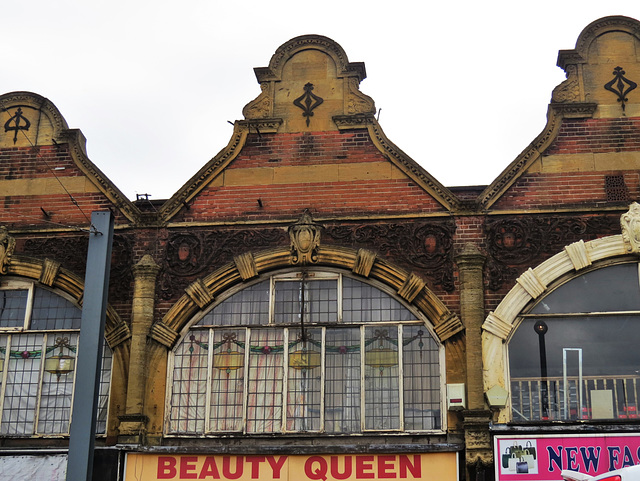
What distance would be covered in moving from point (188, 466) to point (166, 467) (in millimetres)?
366

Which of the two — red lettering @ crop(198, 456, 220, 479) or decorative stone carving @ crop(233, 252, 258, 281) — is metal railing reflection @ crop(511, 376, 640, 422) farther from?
red lettering @ crop(198, 456, 220, 479)

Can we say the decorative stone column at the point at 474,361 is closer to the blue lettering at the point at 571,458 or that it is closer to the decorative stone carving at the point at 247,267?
the blue lettering at the point at 571,458

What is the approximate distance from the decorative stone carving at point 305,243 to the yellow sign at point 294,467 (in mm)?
3408

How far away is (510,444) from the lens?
14383 mm

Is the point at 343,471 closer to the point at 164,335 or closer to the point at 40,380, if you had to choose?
the point at 164,335

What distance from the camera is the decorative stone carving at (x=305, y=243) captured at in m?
16.2

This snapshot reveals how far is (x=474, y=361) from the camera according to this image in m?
15.1

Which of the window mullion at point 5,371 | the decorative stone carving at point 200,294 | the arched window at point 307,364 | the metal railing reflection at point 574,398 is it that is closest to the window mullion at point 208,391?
the arched window at point 307,364

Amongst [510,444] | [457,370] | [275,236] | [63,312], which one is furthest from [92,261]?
[510,444]

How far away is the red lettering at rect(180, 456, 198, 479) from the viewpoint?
15129mm

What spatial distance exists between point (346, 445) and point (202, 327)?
3.32 metres

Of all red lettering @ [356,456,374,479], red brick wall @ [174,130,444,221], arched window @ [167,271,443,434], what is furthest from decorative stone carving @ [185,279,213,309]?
red lettering @ [356,456,374,479]

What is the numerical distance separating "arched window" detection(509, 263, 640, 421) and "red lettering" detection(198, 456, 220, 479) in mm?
4953

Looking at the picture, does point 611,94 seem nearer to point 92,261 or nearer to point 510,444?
point 510,444
